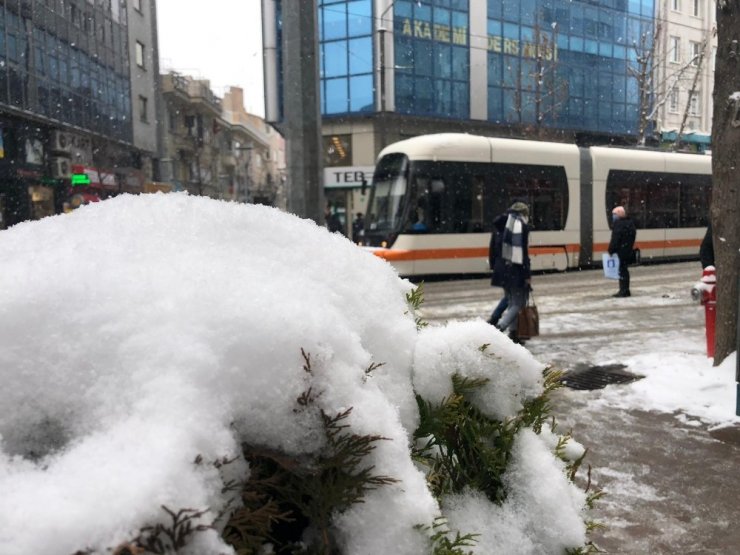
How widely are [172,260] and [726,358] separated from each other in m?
5.98

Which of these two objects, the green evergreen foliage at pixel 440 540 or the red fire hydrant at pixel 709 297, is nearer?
the green evergreen foliage at pixel 440 540

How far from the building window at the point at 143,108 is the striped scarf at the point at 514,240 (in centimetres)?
3029

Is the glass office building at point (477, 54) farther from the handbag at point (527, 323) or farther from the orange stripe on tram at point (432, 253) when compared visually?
the handbag at point (527, 323)

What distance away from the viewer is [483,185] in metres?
15.8

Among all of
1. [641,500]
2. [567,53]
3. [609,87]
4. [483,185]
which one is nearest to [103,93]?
[483,185]

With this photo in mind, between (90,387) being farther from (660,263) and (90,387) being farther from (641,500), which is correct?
(660,263)

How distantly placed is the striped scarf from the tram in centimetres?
689

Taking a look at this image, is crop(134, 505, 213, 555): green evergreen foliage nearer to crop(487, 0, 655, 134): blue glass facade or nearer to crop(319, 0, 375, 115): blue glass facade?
crop(487, 0, 655, 134): blue glass facade

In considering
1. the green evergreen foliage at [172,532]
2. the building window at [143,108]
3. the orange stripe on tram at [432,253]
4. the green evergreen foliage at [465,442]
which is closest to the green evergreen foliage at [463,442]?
the green evergreen foliage at [465,442]

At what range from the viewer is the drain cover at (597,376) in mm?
6363

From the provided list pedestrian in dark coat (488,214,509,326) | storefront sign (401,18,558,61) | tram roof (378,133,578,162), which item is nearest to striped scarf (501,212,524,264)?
pedestrian in dark coat (488,214,509,326)

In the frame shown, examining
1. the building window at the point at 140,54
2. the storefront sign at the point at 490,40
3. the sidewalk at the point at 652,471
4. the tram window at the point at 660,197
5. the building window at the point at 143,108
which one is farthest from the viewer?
the building window at the point at 143,108

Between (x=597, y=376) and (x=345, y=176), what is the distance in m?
25.3

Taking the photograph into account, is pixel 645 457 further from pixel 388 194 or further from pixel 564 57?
pixel 564 57
